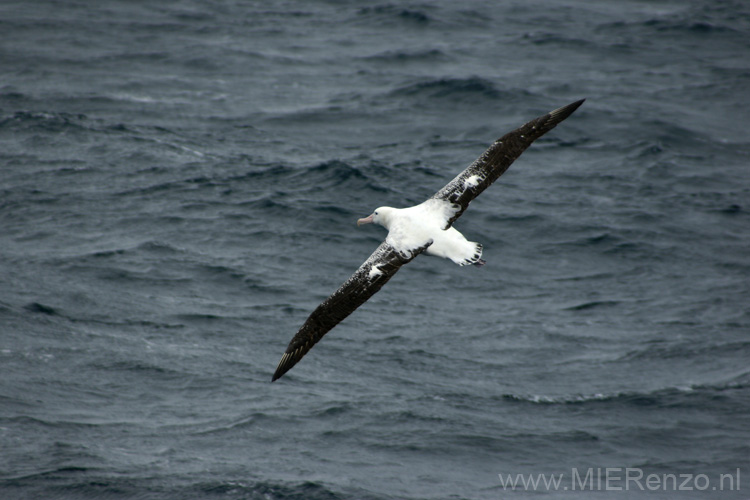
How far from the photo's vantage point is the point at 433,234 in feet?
43.3

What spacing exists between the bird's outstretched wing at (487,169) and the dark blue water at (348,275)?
5679 millimetres

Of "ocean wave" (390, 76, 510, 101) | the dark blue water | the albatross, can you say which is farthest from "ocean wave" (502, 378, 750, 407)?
"ocean wave" (390, 76, 510, 101)

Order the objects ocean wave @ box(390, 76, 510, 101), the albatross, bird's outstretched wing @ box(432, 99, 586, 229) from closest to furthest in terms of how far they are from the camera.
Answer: the albatross < bird's outstretched wing @ box(432, 99, 586, 229) < ocean wave @ box(390, 76, 510, 101)

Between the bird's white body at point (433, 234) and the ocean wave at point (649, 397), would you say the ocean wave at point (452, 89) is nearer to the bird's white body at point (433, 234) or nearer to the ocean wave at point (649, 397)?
the ocean wave at point (649, 397)

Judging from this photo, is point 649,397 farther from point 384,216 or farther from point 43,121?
point 43,121

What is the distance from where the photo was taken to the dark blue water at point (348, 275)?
57.2ft

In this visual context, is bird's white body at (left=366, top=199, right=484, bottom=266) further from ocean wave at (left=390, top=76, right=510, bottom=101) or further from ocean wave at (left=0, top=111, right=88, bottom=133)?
ocean wave at (left=390, top=76, right=510, bottom=101)

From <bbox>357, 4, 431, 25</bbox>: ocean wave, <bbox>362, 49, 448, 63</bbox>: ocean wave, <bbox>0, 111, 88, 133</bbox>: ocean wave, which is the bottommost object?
<bbox>0, 111, 88, 133</bbox>: ocean wave

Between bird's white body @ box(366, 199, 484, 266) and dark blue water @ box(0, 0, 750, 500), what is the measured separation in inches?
209

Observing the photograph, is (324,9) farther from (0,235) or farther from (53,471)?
(53,471)

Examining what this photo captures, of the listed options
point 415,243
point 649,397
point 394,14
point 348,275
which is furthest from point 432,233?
point 394,14

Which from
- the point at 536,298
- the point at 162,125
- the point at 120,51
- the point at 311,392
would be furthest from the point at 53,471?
the point at 120,51

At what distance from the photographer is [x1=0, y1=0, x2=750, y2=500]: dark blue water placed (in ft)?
57.2

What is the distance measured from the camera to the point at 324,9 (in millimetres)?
44062
